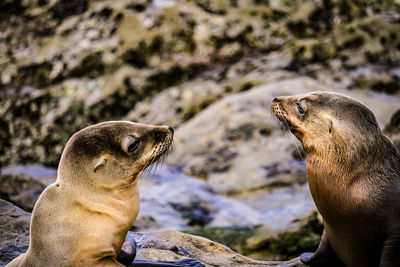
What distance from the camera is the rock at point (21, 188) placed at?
729cm

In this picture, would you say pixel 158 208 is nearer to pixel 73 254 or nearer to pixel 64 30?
pixel 73 254

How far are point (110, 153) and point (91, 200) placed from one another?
1.24 ft

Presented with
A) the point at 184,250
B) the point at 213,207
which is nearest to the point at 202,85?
the point at 213,207

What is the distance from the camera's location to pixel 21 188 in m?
7.81

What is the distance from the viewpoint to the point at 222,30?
1514cm

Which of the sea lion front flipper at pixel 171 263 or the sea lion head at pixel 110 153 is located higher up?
the sea lion head at pixel 110 153

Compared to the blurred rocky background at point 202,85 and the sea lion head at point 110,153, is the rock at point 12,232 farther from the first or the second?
the blurred rocky background at point 202,85

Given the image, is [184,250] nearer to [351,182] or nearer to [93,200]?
[93,200]

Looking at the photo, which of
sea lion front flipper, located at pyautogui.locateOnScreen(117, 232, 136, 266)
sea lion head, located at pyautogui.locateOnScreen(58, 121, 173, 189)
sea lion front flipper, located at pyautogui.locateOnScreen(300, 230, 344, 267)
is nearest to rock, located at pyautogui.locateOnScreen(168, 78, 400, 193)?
sea lion front flipper, located at pyautogui.locateOnScreen(300, 230, 344, 267)

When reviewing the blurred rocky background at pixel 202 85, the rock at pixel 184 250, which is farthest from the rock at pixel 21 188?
the rock at pixel 184 250

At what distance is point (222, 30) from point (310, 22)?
8.85 ft

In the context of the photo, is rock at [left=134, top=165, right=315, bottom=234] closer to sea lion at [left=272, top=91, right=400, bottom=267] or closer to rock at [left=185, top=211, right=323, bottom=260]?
rock at [left=185, top=211, right=323, bottom=260]

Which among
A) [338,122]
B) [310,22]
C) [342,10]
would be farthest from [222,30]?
[338,122]

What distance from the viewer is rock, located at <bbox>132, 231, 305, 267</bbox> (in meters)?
4.48
